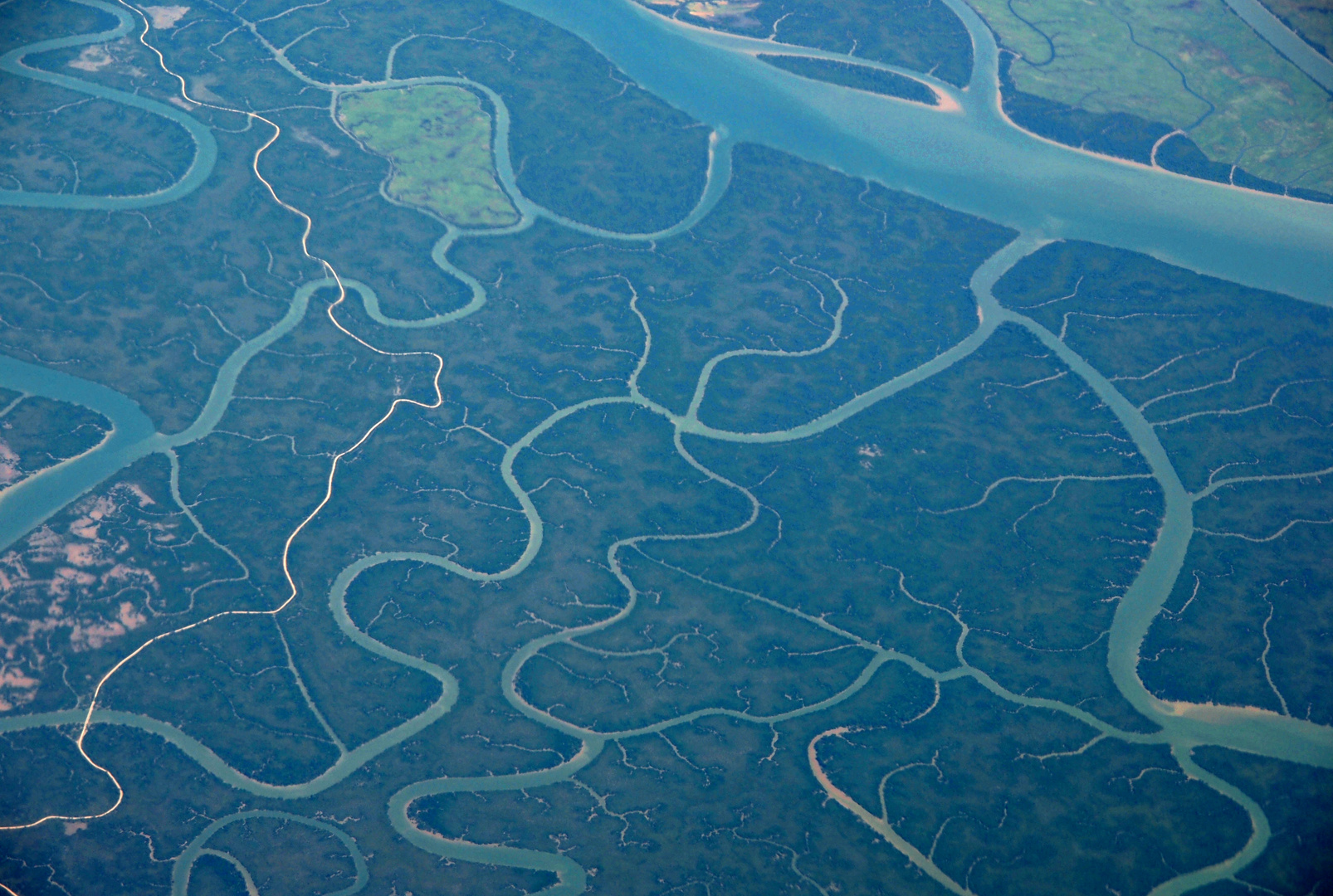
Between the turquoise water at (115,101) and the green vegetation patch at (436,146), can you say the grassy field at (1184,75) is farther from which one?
the turquoise water at (115,101)

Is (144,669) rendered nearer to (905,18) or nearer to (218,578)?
(218,578)

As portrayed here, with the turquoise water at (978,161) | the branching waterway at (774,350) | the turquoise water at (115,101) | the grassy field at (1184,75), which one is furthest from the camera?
the grassy field at (1184,75)

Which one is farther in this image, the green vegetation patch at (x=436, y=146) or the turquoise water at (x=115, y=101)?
the green vegetation patch at (x=436, y=146)

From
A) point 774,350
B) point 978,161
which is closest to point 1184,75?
point 978,161

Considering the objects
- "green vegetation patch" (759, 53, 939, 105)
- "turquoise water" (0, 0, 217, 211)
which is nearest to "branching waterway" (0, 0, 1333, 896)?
"turquoise water" (0, 0, 217, 211)

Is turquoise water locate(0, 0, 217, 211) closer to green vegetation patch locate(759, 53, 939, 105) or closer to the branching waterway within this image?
the branching waterway

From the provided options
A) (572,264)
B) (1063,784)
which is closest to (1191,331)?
(1063,784)

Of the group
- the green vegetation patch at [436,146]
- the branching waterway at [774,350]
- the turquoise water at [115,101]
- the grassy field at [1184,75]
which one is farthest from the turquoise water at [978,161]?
the turquoise water at [115,101]
